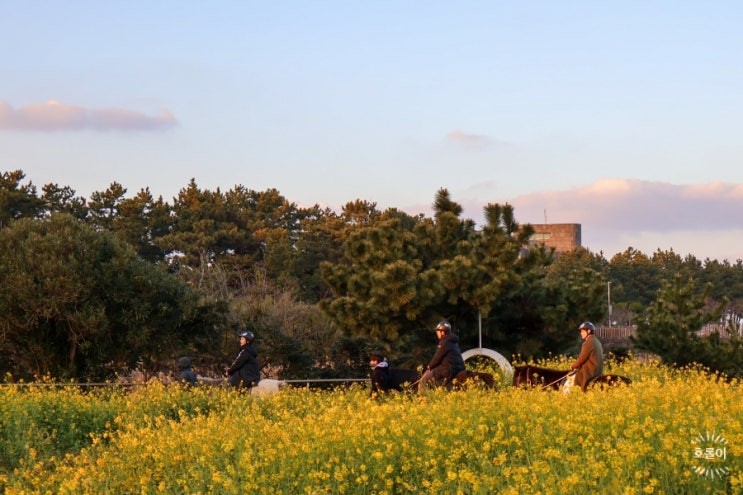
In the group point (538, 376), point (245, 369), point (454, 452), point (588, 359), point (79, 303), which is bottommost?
point (538, 376)

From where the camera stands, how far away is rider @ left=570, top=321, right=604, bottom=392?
16.5m

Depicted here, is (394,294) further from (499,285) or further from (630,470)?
(630,470)

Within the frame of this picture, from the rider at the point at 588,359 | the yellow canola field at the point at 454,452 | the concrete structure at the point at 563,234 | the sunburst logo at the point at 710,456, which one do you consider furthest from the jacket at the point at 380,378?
the concrete structure at the point at 563,234

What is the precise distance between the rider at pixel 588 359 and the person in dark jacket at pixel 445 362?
1.84 m

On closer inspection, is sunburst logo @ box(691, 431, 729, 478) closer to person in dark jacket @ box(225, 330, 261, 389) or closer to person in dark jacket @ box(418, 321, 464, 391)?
person in dark jacket @ box(418, 321, 464, 391)

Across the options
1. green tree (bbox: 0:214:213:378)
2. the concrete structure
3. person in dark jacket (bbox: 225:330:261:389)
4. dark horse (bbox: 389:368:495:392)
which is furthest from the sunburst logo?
the concrete structure

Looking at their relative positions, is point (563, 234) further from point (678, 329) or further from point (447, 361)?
point (447, 361)

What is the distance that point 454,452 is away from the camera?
32.7 ft

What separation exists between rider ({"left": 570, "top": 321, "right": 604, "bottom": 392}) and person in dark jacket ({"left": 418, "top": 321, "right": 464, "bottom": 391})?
184cm

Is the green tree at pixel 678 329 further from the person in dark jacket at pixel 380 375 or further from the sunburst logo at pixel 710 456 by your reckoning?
the sunburst logo at pixel 710 456

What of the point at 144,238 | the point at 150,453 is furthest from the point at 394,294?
the point at 144,238

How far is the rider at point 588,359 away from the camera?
16.5 metres

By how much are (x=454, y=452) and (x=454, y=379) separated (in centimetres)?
694

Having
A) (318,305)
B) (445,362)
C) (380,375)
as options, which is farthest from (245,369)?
(318,305)
